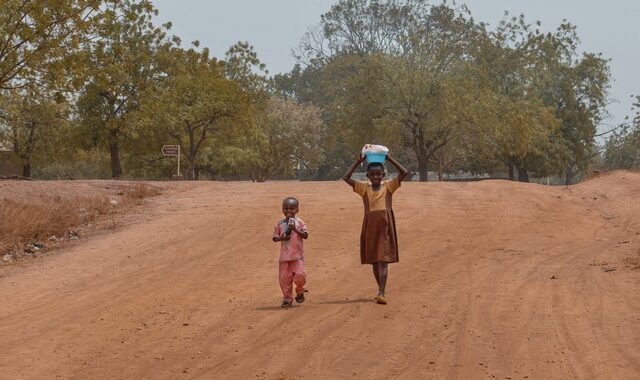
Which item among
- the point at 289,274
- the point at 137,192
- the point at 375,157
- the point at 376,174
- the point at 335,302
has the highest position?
the point at 375,157

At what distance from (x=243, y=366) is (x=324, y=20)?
61272mm

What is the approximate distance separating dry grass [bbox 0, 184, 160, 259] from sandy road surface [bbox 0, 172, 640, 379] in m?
0.86

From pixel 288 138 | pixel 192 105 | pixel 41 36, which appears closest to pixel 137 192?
pixel 41 36

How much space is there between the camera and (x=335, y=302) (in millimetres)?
8945

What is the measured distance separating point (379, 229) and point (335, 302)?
1.00 metres

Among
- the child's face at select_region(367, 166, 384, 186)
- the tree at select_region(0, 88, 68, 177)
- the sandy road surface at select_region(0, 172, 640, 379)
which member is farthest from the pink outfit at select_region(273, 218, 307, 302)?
the tree at select_region(0, 88, 68, 177)

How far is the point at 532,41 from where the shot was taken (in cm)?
5281

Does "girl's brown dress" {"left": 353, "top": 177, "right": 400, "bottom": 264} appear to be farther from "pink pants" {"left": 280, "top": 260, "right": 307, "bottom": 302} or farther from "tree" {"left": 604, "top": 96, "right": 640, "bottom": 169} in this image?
"tree" {"left": 604, "top": 96, "right": 640, "bottom": 169}

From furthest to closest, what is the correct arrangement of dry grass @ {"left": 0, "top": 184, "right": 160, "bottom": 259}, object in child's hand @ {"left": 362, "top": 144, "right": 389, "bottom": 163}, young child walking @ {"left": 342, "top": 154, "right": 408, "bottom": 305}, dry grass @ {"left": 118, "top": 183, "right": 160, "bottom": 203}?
1. dry grass @ {"left": 118, "top": 183, "right": 160, "bottom": 203}
2. dry grass @ {"left": 0, "top": 184, "right": 160, "bottom": 259}
3. young child walking @ {"left": 342, "top": 154, "right": 408, "bottom": 305}
4. object in child's hand @ {"left": 362, "top": 144, "right": 389, "bottom": 163}

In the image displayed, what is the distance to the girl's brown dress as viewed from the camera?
28.5 feet

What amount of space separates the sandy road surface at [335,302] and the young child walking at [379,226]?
49 centimetres

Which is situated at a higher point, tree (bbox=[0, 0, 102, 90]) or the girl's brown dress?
tree (bbox=[0, 0, 102, 90])

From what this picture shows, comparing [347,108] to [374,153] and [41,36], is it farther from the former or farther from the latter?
[374,153]

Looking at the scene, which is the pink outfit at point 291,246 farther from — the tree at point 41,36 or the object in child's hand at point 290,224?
the tree at point 41,36
